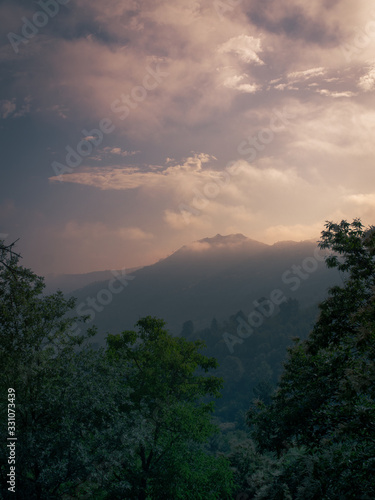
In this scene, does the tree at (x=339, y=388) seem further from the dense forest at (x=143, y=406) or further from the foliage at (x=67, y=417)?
the foliage at (x=67, y=417)

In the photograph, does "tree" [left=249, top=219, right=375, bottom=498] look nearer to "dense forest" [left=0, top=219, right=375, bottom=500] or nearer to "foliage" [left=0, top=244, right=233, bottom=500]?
"dense forest" [left=0, top=219, right=375, bottom=500]

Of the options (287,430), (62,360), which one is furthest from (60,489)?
(287,430)

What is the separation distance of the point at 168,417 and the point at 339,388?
1180 cm

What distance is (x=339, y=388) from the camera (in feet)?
35.0

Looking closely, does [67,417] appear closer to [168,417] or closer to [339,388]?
[168,417]

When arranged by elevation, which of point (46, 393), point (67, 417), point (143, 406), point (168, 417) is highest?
point (46, 393)

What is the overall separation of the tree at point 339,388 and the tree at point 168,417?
7358 millimetres

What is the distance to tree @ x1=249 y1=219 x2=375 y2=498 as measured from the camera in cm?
873

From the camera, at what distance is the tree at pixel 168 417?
729 inches

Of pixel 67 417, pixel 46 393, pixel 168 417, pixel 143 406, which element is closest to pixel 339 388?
pixel 67 417

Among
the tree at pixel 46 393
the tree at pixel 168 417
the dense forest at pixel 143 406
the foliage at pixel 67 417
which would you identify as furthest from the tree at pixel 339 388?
the tree at pixel 168 417

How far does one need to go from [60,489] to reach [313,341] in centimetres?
1217

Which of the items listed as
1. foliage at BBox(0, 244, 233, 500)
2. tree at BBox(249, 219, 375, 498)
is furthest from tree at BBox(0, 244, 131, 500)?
tree at BBox(249, 219, 375, 498)

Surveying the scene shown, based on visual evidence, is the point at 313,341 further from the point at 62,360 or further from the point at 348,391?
the point at 62,360
